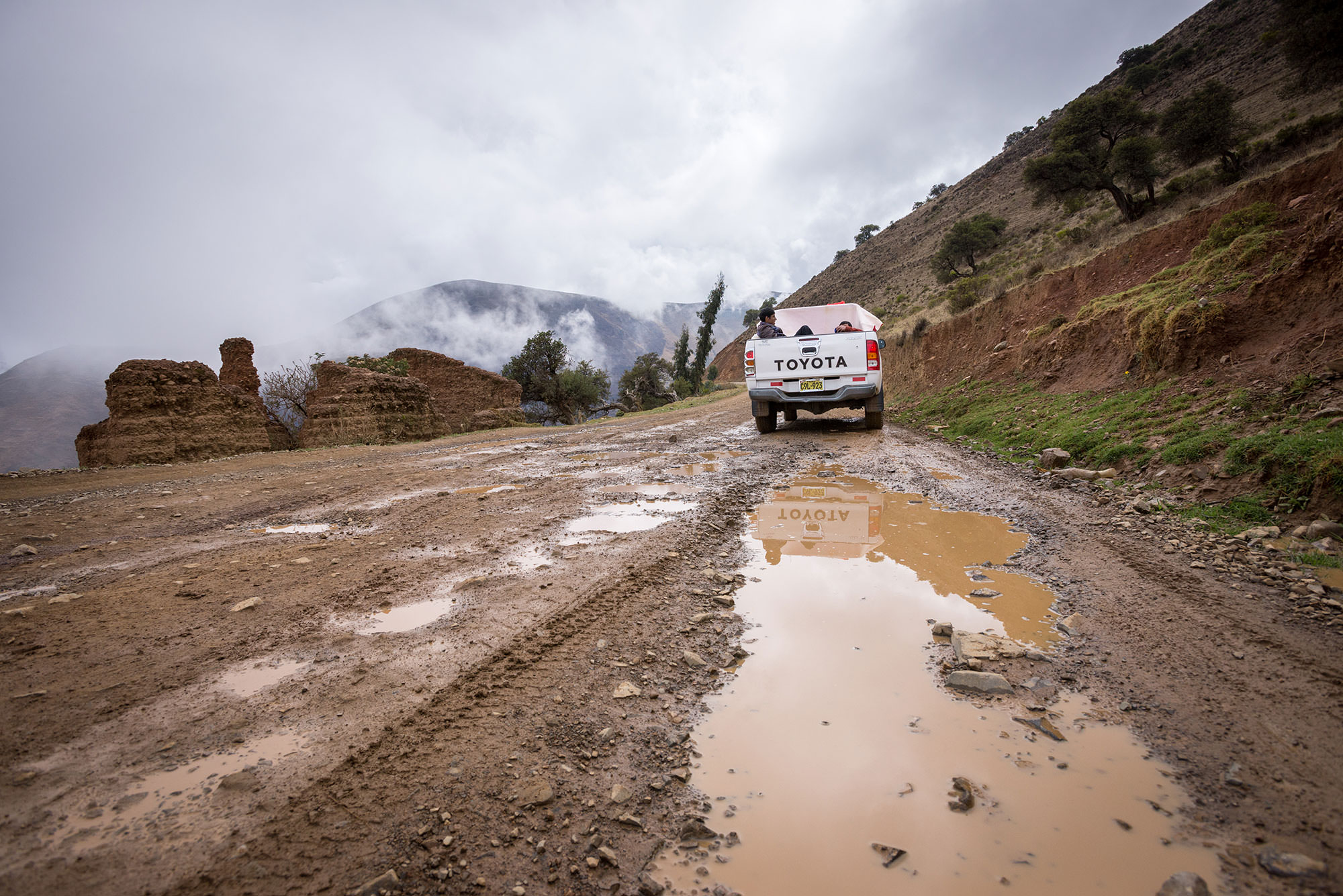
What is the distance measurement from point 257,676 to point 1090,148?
94.7 ft

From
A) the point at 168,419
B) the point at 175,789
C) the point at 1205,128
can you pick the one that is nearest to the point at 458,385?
the point at 168,419

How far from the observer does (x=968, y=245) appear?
3269 cm

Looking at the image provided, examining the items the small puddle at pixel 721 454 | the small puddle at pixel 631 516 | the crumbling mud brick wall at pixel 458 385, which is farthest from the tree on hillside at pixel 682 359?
the small puddle at pixel 631 516

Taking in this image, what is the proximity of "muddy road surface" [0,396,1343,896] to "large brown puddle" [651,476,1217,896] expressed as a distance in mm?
10

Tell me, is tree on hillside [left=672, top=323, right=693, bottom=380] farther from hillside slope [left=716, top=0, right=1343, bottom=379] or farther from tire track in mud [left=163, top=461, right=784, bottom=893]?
tire track in mud [left=163, top=461, right=784, bottom=893]

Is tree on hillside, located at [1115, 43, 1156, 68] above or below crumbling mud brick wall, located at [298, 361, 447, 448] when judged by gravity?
above

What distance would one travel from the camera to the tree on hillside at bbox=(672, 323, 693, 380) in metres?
53.0

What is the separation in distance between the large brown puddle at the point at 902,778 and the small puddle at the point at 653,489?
2716 millimetres

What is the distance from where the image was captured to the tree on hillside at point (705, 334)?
51125 millimetres

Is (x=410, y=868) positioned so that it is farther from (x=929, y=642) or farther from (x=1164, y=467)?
(x=1164, y=467)

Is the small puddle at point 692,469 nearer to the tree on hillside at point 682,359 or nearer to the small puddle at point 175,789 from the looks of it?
A: the small puddle at point 175,789

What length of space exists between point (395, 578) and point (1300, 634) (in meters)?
4.62

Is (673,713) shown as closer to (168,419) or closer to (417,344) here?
(168,419)

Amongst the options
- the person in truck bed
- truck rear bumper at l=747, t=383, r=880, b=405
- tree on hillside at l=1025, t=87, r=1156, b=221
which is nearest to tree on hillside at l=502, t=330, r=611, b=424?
tree on hillside at l=1025, t=87, r=1156, b=221
